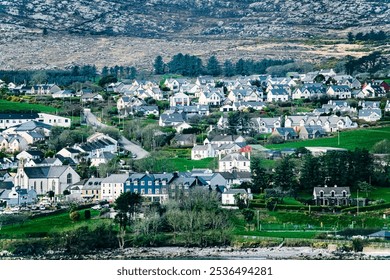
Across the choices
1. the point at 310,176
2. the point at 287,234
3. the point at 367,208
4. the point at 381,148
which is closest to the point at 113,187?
the point at 310,176

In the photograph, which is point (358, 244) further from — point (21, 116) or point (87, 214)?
point (21, 116)

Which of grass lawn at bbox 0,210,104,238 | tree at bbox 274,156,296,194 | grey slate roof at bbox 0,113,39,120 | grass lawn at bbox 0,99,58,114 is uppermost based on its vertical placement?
grass lawn at bbox 0,99,58,114

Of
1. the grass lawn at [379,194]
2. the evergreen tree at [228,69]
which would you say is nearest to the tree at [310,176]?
the grass lawn at [379,194]

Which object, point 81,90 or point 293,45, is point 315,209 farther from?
point 293,45

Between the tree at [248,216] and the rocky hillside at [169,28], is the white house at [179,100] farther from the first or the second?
the tree at [248,216]

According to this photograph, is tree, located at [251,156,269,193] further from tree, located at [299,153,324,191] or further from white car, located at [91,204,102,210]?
white car, located at [91,204,102,210]


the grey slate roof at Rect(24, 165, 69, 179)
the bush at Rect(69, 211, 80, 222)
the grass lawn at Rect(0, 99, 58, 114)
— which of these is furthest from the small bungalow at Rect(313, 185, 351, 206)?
the grass lawn at Rect(0, 99, 58, 114)
